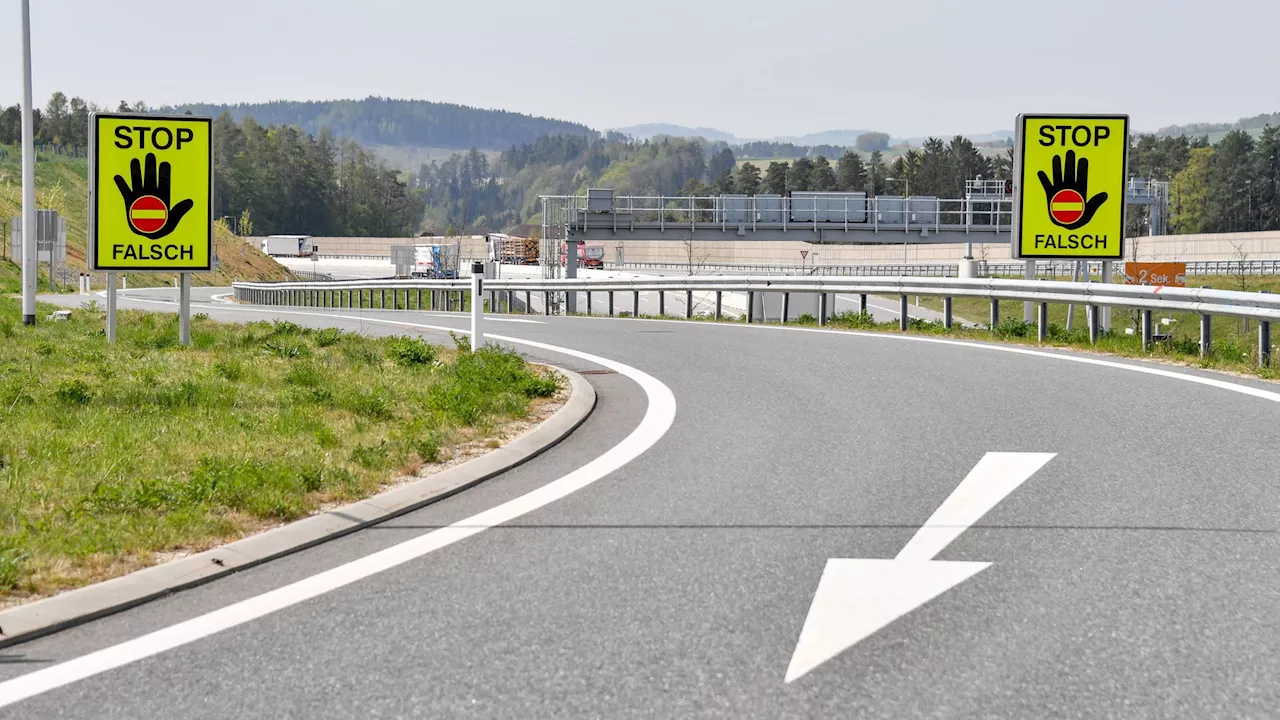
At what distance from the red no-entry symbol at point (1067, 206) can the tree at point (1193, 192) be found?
523ft

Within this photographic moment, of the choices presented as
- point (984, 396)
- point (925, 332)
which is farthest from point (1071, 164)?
point (984, 396)

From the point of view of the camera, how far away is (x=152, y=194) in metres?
17.5

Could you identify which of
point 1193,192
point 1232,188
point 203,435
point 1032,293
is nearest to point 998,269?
point 1032,293

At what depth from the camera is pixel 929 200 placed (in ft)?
185

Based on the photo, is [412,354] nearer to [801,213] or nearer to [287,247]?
[801,213]

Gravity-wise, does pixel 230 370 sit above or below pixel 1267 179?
below

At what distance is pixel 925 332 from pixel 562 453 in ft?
38.8

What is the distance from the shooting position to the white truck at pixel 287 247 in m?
154

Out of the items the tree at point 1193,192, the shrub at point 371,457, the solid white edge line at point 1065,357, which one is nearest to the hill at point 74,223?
the solid white edge line at point 1065,357

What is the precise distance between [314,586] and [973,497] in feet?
11.3

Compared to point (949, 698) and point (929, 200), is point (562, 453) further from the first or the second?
point (929, 200)

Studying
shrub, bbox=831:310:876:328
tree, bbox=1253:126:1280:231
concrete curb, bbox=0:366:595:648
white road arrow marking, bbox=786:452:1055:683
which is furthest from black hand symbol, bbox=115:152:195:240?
tree, bbox=1253:126:1280:231

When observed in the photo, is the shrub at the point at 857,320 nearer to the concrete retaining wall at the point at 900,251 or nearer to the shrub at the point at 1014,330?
the shrub at the point at 1014,330

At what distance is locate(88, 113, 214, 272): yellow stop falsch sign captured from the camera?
675 inches
